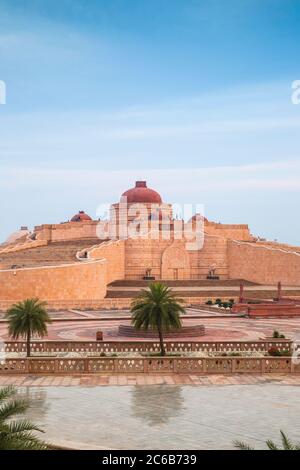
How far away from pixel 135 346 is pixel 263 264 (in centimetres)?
3620

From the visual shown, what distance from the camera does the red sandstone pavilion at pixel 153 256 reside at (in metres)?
50.2

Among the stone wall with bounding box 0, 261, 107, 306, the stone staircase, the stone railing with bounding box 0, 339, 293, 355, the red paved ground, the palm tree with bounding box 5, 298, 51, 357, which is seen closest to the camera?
the palm tree with bounding box 5, 298, 51, 357

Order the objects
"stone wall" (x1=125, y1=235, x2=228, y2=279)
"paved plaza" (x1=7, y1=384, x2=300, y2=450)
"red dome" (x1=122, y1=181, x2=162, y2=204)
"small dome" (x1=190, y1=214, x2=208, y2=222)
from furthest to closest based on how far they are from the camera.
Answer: "red dome" (x1=122, y1=181, x2=162, y2=204)
"small dome" (x1=190, y1=214, x2=208, y2=222)
"stone wall" (x1=125, y1=235, x2=228, y2=279)
"paved plaza" (x1=7, y1=384, x2=300, y2=450)

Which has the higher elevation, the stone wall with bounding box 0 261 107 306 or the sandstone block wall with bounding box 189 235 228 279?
the sandstone block wall with bounding box 189 235 228 279

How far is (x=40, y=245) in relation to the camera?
210ft

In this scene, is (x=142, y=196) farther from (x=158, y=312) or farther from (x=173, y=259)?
(x=158, y=312)

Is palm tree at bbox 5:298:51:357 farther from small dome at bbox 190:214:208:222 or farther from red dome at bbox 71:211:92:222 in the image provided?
red dome at bbox 71:211:92:222

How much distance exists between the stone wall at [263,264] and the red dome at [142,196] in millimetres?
10932

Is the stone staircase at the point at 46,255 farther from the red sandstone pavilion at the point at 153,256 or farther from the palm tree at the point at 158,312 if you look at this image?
the palm tree at the point at 158,312

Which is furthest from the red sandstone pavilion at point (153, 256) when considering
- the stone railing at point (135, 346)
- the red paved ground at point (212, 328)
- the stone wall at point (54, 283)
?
the stone railing at point (135, 346)

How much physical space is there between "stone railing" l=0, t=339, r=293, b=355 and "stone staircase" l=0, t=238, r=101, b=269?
2609 centimetres

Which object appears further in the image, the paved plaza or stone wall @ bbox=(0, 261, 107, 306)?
stone wall @ bbox=(0, 261, 107, 306)

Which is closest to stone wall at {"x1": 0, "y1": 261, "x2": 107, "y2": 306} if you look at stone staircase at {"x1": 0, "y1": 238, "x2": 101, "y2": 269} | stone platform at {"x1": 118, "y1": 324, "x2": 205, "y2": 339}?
stone staircase at {"x1": 0, "y1": 238, "x2": 101, "y2": 269}

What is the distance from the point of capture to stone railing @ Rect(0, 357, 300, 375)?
1953 centimetres
